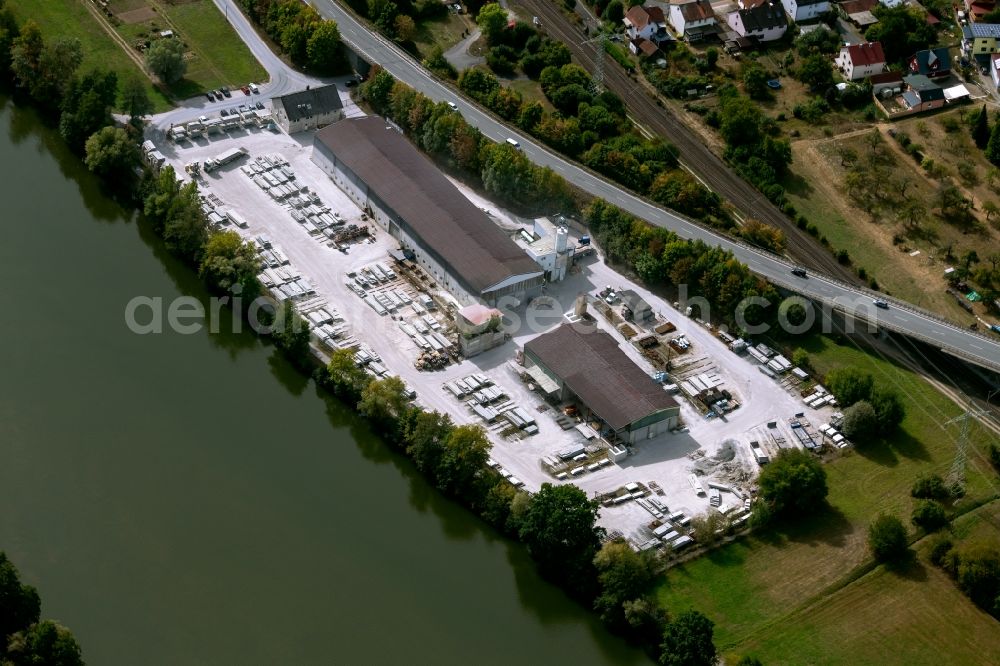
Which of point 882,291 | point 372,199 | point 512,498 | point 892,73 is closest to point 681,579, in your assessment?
point 512,498

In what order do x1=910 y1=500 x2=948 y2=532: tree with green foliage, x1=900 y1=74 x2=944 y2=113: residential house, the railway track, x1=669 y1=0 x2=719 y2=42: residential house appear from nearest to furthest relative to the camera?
1. x1=910 y1=500 x2=948 y2=532: tree with green foliage
2. the railway track
3. x1=900 y1=74 x2=944 y2=113: residential house
4. x1=669 y1=0 x2=719 y2=42: residential house

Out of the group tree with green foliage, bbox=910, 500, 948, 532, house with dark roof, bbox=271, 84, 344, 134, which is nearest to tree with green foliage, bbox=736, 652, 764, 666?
tree with green foliage, bbox=910, 500, 948, 532

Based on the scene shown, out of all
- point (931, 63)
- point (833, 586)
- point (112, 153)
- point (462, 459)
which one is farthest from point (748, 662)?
point (931, 63)

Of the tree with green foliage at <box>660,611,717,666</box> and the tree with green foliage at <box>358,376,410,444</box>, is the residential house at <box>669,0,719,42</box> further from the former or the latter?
the tree with green foliage at <box>660,611,717,666</box>

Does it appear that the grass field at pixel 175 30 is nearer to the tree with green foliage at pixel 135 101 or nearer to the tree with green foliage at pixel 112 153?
the tree with green foliage at pixel 135 101

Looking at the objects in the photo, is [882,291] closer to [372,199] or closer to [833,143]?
[833,143]

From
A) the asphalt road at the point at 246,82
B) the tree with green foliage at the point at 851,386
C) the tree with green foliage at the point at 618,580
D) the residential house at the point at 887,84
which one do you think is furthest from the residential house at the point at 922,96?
the tree with green foliage at the point at 618,580
